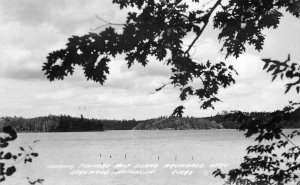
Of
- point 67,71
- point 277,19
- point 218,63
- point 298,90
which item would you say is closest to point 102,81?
point 67,71

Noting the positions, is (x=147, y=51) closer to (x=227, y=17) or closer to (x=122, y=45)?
(x=122, y=45)

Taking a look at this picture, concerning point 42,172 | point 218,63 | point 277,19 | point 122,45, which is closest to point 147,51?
point 122,45

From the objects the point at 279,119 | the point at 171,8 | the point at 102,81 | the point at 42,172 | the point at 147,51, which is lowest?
the point at 42,172

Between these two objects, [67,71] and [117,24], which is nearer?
[67,71]

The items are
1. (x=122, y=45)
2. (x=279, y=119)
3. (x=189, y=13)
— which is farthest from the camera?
(x=189, y=13)

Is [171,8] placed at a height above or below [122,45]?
above

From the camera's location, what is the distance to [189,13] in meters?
5.73

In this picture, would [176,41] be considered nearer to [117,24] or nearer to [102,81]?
[117,24]

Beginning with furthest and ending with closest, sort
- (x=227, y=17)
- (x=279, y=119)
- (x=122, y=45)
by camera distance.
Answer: (x=227, y=17)
(x=279, y=119)
(x=122, y=45)

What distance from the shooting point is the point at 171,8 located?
5.60m

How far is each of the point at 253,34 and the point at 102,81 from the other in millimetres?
3261

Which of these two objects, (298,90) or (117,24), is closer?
(298,90)

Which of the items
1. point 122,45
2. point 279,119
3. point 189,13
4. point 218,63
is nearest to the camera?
point 122,45

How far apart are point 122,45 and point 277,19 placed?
3.46m
